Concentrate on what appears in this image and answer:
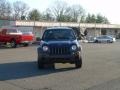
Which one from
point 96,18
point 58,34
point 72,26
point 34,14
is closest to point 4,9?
point 34,14

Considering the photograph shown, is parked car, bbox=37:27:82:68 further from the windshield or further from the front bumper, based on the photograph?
the windshield

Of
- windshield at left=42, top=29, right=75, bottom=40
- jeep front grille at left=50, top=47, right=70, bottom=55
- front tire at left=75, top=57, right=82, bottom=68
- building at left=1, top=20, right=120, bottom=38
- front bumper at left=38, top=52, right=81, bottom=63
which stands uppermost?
windshield at left=42, top=29, right=75, bottom=40

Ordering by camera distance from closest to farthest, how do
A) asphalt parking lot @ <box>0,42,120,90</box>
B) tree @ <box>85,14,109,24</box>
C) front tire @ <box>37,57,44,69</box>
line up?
asphalt parking lot @ <box>0,42,120,90</box> → front tire @ <box>37,57,44,69</box> → tree @ <box>85,14,109,24</box>

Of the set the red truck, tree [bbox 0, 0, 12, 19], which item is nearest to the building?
the red truck

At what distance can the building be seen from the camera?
56.5 metres

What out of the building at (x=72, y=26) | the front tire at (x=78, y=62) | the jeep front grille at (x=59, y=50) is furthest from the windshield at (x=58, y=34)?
the building at (x=72, y=26)

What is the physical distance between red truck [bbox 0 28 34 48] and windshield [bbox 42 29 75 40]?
19095mm

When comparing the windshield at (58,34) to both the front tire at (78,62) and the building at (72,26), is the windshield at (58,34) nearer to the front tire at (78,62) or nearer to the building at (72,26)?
the front tire at (78,62)

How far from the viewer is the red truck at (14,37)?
34500 mm

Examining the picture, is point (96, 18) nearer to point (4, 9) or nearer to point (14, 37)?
point (4, 9)

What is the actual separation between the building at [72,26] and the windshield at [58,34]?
31.4 m

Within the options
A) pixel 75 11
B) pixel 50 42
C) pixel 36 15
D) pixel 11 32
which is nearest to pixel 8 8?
pixel 36 15

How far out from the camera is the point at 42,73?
13.2 meters

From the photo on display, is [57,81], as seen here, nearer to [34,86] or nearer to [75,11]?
[34,86]
